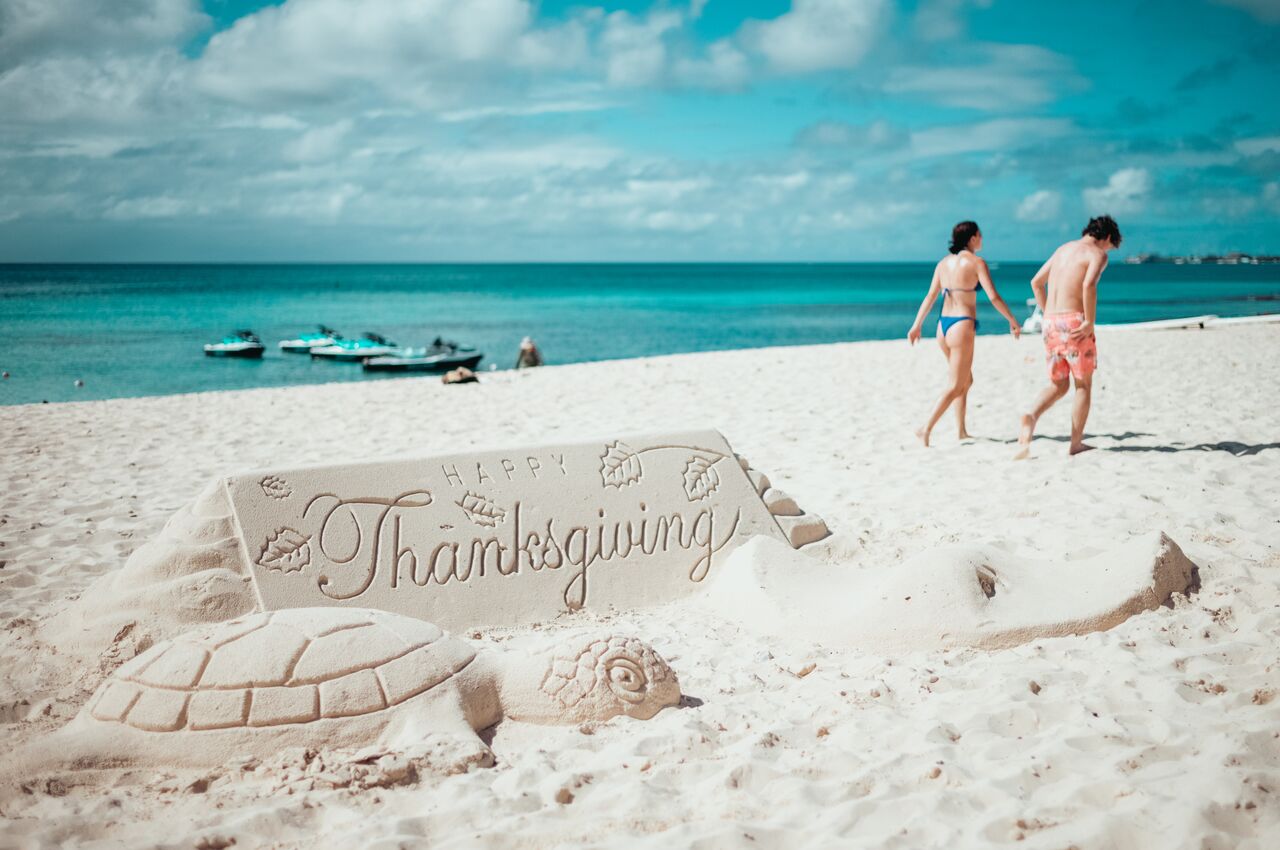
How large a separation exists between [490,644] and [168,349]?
32576 mm

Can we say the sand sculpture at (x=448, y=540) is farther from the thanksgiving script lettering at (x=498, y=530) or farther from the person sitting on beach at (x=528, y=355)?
the person sitting on beach at (x=528, y=355)

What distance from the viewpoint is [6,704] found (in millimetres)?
3357

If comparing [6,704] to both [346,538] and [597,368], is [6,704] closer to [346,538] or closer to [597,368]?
[346,538]

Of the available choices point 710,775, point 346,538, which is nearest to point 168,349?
point 346,538

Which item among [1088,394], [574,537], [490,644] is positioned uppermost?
[1088,394]

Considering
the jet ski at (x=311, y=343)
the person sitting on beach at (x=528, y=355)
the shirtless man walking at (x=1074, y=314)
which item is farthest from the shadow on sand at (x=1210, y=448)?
the jet ski at (x=311, y=343)

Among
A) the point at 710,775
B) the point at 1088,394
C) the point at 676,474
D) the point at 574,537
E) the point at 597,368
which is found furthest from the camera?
the point at 597,368

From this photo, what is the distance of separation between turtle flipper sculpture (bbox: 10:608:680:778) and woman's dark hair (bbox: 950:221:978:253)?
5.67m

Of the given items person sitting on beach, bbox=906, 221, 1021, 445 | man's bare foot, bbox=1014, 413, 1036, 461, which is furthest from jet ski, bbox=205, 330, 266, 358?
man's bare foot, bbox=1014, 413, 1036, 461

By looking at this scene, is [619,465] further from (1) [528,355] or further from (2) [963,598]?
(1) [528,355]

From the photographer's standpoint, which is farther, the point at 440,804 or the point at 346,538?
the point at 346,538

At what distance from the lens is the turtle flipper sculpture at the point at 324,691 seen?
2895mm

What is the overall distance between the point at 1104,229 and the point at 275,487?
6350 mm

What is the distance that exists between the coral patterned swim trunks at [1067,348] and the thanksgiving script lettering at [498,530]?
361 centimetres
